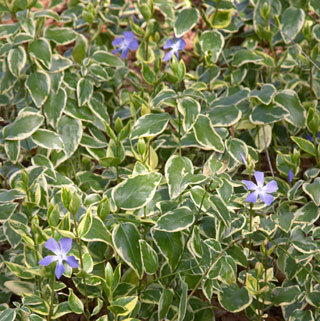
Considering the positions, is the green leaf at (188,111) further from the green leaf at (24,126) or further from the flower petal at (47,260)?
the flower petal at (47,260)

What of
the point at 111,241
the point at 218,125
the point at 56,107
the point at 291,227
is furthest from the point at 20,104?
the point at 291,227

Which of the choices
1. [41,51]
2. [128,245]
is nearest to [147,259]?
[128,245]

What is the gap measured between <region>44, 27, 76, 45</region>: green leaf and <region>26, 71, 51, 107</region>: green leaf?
15cm

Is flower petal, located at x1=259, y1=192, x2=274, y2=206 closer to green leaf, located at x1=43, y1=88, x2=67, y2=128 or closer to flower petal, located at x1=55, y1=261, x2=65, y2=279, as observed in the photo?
flower petal, located at x1=55, y1=261, x2=65, y2=279

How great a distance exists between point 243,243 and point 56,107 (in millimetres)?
754

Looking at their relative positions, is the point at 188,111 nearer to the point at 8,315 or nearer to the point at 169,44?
the point at 169,44

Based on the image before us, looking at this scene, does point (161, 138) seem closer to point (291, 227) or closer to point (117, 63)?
point (117, 63)

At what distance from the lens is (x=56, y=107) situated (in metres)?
2.09

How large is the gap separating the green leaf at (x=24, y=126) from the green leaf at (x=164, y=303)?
0.68 metres

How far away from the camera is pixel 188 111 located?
1.85 metres

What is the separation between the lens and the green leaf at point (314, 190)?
179 centimetres

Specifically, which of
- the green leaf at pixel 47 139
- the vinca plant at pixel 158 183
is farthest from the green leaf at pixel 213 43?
the green leaf at pixel 47 139

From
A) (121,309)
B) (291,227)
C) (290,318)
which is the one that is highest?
(121,309)

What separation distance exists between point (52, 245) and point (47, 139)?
63 centimetres
